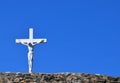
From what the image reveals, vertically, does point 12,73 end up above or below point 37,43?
below

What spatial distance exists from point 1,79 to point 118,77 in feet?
13.6

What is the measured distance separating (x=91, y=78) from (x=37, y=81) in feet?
6.19

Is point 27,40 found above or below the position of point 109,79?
above

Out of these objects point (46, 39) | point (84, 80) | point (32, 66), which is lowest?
point (84, 80)

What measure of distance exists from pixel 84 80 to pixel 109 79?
93 cm

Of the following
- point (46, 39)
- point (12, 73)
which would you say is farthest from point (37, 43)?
point (12, 73)

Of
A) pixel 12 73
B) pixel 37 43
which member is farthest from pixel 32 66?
pixel 12 73

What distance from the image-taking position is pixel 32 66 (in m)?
21.1

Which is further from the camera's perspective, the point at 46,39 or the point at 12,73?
the point at 46,39

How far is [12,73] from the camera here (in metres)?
17.0

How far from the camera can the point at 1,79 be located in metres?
16.9

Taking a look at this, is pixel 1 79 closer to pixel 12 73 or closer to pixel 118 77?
pixel 12 73

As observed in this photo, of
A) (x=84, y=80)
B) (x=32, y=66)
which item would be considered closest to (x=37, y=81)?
(x=84, y=80)

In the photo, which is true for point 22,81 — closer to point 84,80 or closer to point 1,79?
point 1,79
